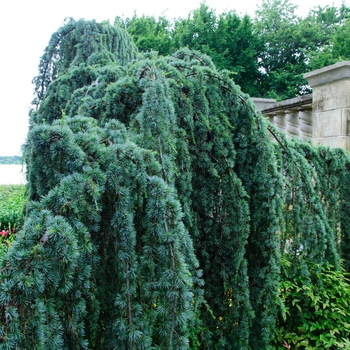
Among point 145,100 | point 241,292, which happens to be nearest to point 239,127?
point 145,100

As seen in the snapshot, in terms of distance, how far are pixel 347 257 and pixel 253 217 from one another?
2091 millimetres

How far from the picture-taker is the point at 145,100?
1.86 m

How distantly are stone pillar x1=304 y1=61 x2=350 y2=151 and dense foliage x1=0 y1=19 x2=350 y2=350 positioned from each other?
104 cm

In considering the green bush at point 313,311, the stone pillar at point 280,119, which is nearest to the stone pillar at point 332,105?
the stone pillar at point 280,119

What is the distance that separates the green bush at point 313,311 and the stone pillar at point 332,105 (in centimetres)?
207

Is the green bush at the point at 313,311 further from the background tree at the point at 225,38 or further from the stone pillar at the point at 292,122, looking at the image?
the background tree at the point at 225,38

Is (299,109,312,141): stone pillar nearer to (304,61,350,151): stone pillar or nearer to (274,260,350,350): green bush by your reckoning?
(304,61,350,151): stone pillar

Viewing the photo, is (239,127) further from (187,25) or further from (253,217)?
(187,25)

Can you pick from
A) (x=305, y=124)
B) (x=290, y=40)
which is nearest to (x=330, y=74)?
(x=305, y=124)

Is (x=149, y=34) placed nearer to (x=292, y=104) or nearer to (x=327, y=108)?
(x=292, y=104)

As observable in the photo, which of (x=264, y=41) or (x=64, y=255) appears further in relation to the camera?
(x=264, y=41)

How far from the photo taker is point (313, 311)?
285cm

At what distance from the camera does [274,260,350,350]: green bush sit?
2680mm

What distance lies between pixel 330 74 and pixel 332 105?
1.25 feet
